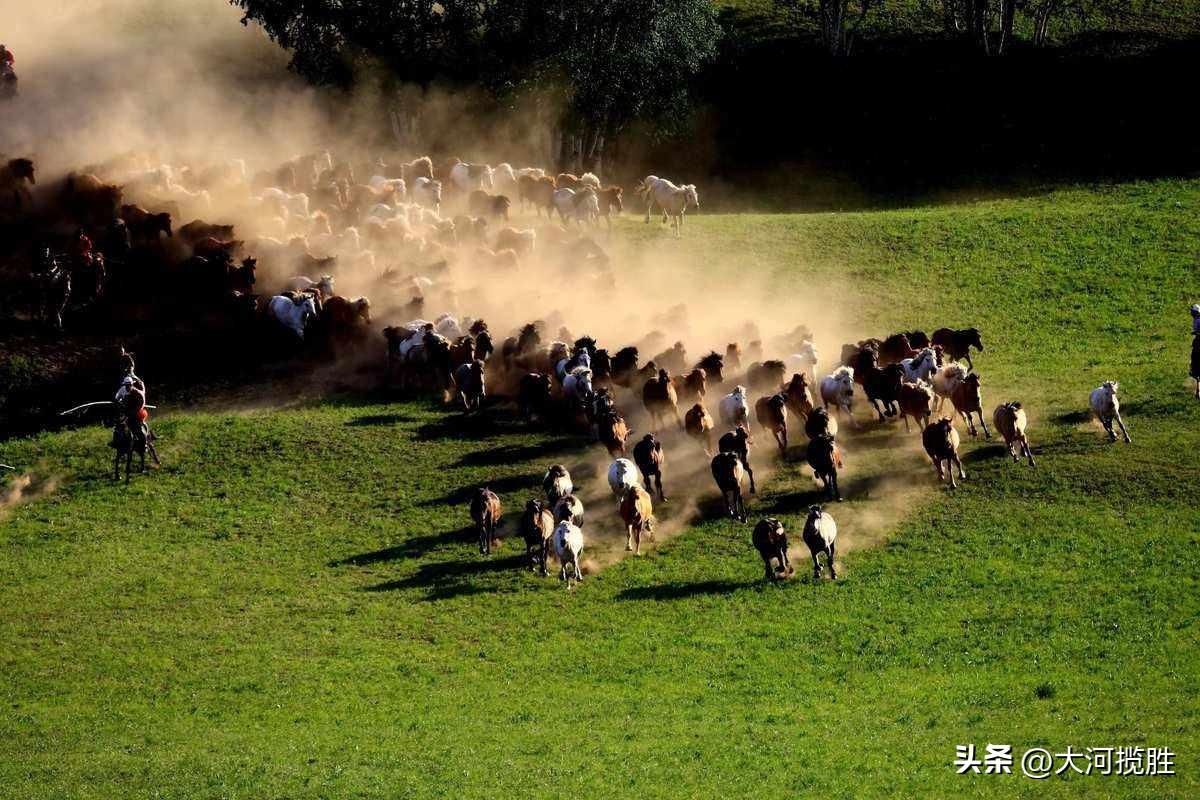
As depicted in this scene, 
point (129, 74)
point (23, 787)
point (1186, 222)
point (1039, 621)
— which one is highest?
point (129, 74)

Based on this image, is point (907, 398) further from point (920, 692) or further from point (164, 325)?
point (164, 325)

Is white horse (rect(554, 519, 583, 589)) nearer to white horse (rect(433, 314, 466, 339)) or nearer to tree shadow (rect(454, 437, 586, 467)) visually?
tree shadow (rect(454, 437, 586, 467))

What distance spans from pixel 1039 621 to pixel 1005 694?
331cm

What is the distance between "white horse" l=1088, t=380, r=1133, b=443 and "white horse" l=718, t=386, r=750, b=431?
938cm

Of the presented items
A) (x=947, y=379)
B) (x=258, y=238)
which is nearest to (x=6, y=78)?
(x=258, y=238)

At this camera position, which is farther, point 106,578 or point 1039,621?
point 106,578

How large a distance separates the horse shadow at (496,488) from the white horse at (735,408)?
5.72 m

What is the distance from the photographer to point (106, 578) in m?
33.0

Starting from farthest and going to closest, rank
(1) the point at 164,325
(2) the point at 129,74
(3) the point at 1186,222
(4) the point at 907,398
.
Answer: (2) the point at 129,74
(3) the point at 1186,222
(1) the point at 164,325
(4) the point at 907,398

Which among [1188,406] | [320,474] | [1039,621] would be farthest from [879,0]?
[1039,621]

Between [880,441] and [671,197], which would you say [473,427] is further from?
[671,197]

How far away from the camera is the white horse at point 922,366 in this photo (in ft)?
128

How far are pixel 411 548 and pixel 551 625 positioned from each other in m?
5.92

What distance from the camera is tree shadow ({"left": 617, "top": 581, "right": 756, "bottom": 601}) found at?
30.0 metres
